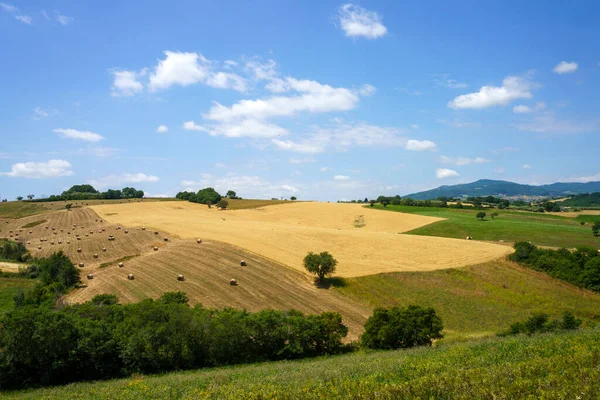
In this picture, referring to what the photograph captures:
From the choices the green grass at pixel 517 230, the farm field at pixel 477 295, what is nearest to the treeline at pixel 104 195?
the green grass at pixel 517 230

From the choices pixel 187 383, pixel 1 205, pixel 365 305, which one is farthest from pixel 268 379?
pixel 1 205

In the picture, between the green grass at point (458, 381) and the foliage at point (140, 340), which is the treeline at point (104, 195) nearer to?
the foliage at point (140, 340)

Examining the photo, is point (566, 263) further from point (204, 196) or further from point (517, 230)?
point (204, 196)

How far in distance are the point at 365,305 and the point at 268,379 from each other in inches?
1279

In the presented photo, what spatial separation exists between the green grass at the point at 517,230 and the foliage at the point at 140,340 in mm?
64014

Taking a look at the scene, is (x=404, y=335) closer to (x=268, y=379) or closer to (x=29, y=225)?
(x=268, y=379)

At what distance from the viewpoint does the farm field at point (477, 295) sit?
4822cm

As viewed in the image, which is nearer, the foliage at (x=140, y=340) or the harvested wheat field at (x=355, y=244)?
the foliage at (x=140, y=340)

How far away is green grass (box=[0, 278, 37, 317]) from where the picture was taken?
48441mm

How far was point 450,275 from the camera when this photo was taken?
59438 millimetres

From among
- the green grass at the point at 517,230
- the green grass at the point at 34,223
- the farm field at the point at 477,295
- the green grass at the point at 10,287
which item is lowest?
the farm field at the point at 477,295

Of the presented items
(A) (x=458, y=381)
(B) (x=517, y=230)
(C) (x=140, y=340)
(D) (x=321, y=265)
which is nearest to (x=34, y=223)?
Answer: (D) (x=321, y=265)

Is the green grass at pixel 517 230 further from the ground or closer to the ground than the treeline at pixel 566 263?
further from the ground

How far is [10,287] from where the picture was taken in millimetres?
55719
